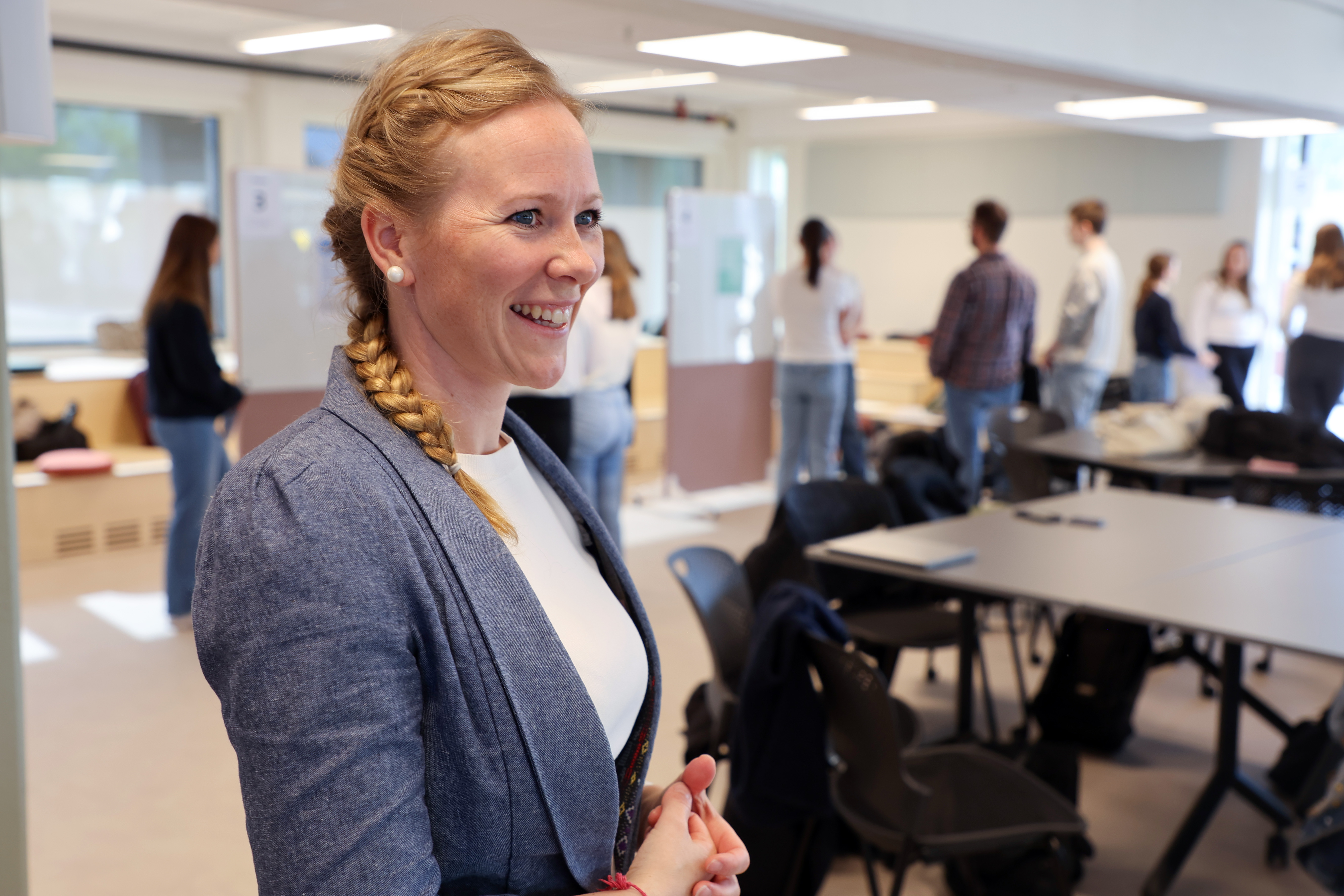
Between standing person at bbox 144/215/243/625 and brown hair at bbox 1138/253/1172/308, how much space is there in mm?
5927

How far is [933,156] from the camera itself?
419 inches

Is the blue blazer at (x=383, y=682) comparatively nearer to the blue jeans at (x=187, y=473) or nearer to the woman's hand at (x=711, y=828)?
the woman's hand at (x=711, y=828)

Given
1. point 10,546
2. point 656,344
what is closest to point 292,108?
point 656,344

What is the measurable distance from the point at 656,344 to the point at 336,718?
846 cm

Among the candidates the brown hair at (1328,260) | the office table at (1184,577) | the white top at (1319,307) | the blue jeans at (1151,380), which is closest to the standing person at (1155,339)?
the blue jeans at (1151,380)

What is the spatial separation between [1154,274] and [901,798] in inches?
256

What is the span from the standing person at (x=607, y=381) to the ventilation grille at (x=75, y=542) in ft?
9.74

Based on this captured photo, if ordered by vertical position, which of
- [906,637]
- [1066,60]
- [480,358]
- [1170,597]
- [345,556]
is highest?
[1066,60]

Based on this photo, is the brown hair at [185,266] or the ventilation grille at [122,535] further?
the ventilation grille at [122,535]

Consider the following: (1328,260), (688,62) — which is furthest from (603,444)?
(1328,260)

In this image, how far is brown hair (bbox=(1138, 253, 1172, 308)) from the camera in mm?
7836

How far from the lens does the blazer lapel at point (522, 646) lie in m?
0.95

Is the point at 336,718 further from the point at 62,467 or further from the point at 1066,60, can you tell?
the point at 62,467

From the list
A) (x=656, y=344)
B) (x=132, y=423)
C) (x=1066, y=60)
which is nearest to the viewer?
(x=1066, y=60)
